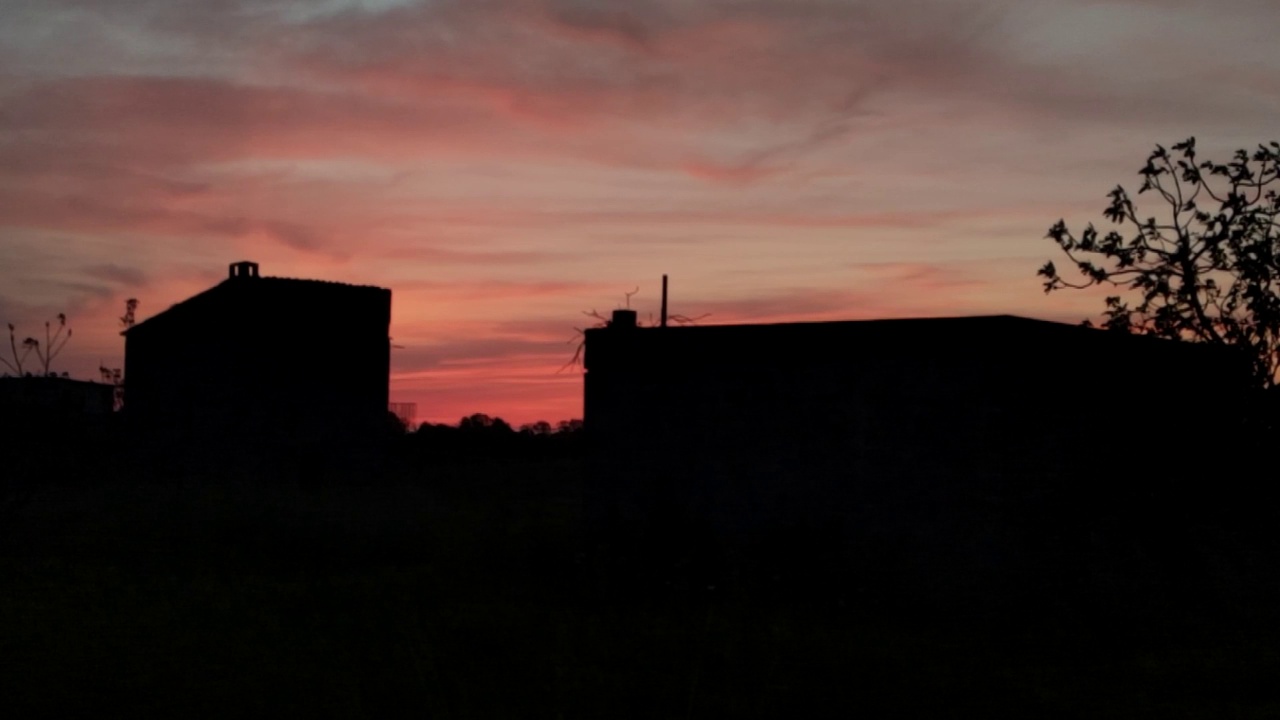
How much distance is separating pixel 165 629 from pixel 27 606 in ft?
11.0

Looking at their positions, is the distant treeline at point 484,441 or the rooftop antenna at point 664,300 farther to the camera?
the distant treeline at point 484,441

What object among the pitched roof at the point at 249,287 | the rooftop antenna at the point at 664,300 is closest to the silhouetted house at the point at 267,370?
the pitched roof at the point at 249,287

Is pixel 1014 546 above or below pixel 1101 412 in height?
below

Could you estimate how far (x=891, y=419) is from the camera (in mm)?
19203

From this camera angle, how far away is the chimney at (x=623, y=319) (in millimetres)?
23391

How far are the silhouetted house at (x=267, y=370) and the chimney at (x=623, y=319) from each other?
17404 millimetres

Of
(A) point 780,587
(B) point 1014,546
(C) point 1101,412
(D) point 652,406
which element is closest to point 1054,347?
(C) point 1101,412

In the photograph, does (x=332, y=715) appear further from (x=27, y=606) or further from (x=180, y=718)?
(x=27, y=606)

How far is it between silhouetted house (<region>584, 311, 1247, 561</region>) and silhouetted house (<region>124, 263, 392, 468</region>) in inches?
700

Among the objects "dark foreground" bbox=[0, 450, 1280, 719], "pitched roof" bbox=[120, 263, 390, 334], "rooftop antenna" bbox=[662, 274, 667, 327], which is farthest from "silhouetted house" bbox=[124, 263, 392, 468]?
"rooftop antenna" bbox=[662, 274, 667, 327]

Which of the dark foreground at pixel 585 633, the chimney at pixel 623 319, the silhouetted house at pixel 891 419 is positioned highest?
the chimney at pixel 623 319

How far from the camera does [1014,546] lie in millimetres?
17953

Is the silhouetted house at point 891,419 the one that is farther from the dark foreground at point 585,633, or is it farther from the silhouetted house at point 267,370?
the silhouetted house at point 267,370

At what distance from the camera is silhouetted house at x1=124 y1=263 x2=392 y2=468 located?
124ft
